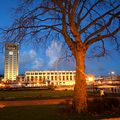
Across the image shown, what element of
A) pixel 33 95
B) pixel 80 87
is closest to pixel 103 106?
pixel 80 87

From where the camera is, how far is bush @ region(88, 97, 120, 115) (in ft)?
58.2

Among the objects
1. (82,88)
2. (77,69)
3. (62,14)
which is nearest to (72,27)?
(62,14)

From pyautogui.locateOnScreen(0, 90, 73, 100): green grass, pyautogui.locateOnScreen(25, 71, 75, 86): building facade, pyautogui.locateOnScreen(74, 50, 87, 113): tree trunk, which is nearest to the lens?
pyautogui.locateOnScreen(74, 50, 87, 113): tree trunk

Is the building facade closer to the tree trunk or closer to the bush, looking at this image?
the bush

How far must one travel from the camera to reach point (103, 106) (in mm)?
18625

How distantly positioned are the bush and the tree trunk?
30.5 inches

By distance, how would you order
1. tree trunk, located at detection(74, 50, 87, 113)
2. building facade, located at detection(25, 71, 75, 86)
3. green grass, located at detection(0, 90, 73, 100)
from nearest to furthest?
tree trunk, located at detection(74, 50, 87, 113) < green grass, located at detection(0, 90, 73, 100) < building facade, located at detection(25, 71, 75, 86)

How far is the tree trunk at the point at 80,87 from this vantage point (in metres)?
17.7

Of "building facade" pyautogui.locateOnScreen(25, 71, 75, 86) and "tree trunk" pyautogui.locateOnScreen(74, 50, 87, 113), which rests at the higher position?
"building facade" pyautogui.locateOnScreen(25, 71, 75, 86)

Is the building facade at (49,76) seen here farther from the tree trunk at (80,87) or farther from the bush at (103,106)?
the tree trunk at (80,87)

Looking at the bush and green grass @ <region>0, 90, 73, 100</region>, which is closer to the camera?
the bush

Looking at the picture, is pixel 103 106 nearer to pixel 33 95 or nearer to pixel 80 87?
pixel 80 87

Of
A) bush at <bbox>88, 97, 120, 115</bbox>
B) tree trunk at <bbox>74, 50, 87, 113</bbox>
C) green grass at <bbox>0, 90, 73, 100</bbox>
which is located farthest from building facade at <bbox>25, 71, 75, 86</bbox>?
tree trunk at <bbox>74, 50, 87, 113</bbox>

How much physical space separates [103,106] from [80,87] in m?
2.20
